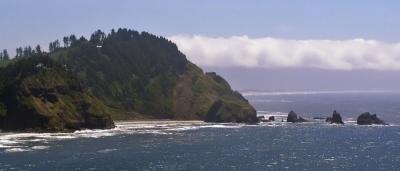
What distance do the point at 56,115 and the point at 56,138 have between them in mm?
24115

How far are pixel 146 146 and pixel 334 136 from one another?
6337 cm

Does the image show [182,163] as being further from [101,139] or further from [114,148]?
[101,139]

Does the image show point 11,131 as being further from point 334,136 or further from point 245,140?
point 334,136

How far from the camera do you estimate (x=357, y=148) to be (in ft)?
512

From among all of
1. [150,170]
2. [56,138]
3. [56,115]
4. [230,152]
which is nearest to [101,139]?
[56,138]

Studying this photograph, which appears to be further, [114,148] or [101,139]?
[101,139]

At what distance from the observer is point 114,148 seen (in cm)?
15175

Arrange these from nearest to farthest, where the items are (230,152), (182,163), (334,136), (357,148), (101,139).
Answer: (182,163) → (230,152) → (357,148) → (101,139) → (334,136)

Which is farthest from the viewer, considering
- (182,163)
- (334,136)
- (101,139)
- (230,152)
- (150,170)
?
(334,136)

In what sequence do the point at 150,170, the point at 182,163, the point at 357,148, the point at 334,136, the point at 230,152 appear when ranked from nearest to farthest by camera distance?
the point at 150,170, the point at 182,163, the point at 230,152, the point at 357,148, the point at 334,136

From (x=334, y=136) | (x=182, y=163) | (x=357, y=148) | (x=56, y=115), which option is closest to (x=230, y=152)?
(x=182, y=163)

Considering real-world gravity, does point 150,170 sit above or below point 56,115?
below

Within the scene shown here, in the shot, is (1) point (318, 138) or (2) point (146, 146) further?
(1) point (318, 138)

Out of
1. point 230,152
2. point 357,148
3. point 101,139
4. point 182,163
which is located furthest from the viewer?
point 101,139
